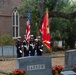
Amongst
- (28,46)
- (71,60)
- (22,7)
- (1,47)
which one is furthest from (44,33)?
(22,7)

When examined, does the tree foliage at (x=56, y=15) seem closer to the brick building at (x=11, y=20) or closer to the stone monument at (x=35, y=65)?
the brick building at (x=11, y=20)

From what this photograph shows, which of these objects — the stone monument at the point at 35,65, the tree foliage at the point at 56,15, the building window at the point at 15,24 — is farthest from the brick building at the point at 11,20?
the stone monument at the point at 35,65

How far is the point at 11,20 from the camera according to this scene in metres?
39.8

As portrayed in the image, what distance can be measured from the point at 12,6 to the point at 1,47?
11.3m

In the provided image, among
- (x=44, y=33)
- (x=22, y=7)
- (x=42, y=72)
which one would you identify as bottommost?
(x=42, y=72)

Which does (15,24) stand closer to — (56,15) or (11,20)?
(11,20)

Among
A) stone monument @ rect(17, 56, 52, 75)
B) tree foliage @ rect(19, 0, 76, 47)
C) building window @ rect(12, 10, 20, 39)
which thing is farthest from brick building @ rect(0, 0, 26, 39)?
stone monument @ rect(17, 56, 52, 75)

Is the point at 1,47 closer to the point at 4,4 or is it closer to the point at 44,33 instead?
the point at 4,4

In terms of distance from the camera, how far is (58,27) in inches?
1452

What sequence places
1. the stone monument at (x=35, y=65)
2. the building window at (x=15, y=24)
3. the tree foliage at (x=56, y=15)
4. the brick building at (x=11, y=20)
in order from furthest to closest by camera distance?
the building window at (x=15, y=24)
the brick building at (x=11, y=20)
the tree foliage at (x=56, y=15)
the stone monument at (x=35, y=65)

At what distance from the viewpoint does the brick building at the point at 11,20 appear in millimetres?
39125

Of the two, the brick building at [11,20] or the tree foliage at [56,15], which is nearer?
the tree foliage at [56,15]

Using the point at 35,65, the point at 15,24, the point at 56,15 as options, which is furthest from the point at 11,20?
the point at 35,65

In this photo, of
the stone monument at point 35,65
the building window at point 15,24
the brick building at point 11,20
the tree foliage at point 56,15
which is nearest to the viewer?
the stone monument at point 35,65
